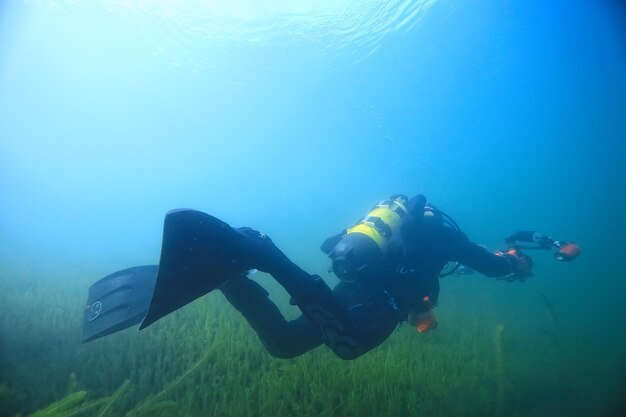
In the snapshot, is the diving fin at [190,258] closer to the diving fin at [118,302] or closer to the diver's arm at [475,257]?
the diving fin at [118,302]

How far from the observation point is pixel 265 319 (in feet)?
10.4

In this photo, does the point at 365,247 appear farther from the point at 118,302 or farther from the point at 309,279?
the point at 118,302

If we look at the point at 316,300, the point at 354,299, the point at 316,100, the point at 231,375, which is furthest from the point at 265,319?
the point at 316,100

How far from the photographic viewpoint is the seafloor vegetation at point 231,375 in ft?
11.3

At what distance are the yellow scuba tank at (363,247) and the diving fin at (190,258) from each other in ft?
4.65

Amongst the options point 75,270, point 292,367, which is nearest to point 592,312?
point 292,367

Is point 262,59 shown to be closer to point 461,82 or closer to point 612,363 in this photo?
point 461,82

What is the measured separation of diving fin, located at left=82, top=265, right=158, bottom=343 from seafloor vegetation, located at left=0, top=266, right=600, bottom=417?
0.50m

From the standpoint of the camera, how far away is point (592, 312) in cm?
1535

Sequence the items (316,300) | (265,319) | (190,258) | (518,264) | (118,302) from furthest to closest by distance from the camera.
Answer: (518,264)
(118,302)
(265,319)
(316,300)
(190,258)

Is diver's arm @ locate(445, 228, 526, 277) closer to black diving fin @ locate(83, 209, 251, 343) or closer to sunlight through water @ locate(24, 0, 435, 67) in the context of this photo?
black diving fin @ locate(83, 209, 251, 343)

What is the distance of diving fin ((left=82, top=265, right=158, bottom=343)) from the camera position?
306 cm

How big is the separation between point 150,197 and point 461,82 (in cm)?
16237

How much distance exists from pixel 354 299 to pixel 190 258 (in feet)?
6.73
